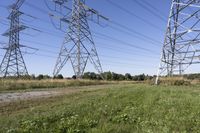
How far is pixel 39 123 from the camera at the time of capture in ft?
19.6

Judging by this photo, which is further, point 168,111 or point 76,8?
point 76,8

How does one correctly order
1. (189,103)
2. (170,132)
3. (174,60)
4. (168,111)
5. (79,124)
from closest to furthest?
(170,132), (79,124), (168,111), (189,103), (174,60)

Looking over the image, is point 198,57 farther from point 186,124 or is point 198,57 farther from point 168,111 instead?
point 186,124

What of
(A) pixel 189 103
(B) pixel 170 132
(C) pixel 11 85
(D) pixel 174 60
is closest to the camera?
(B) pixel 170 132

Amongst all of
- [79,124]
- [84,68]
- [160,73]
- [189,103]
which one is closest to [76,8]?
[84,68]

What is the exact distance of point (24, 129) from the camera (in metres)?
5.41

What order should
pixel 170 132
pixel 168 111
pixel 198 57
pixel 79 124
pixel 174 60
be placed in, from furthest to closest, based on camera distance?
pixel 174 60
pixel 198 57
pixel 168 111
pixel 79 124
pixel 170 132

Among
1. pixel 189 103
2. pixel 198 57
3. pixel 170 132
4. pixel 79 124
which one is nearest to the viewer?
pixel 170 132

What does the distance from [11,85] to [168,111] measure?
1713cm

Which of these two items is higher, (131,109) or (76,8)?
(76,8)

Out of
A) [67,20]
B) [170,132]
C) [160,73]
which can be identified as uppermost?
[67,20]

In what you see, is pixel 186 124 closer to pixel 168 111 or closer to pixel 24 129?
pixel 168 111

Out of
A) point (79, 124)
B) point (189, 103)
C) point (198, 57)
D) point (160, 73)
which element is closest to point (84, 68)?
point (160, 73)

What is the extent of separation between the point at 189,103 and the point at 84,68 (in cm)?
2662
